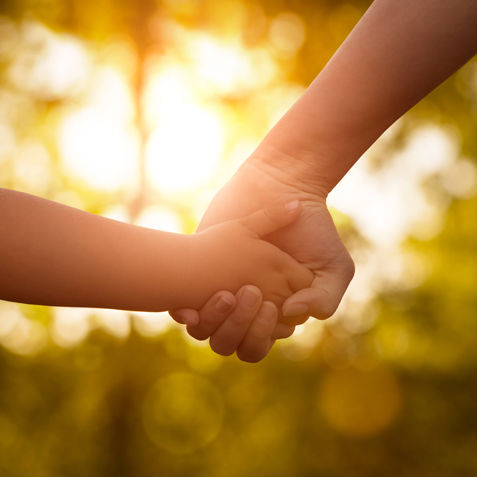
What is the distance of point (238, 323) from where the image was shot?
238 cm

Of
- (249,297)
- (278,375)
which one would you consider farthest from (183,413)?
(249,297)

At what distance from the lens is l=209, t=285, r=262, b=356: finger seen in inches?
92.2

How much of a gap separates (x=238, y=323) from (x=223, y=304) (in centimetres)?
20

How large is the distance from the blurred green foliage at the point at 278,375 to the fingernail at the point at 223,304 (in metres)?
8.42

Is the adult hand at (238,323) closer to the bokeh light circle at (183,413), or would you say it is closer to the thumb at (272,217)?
the thumb at (272,217)

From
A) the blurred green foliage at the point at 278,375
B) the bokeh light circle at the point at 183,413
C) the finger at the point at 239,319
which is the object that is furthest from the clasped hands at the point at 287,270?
the bokeh light circle at the point at 183,413

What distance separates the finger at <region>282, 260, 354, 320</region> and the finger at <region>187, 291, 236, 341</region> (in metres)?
0.29

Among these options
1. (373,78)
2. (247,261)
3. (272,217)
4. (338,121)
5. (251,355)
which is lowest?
(251,355)

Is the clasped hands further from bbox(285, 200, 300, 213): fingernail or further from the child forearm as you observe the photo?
the child forearm

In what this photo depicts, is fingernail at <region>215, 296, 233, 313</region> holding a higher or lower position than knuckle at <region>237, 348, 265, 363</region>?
higher

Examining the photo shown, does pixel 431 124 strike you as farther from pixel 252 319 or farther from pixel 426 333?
pixel 252 319

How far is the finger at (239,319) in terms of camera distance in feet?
7.68

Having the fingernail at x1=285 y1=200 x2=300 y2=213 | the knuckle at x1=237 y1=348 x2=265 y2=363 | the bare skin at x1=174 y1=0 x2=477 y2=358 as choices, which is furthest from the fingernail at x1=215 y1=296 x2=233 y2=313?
the fingernail at x1=285 y1=200 x2=300 y2=213

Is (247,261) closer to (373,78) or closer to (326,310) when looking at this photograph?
(326,310)
